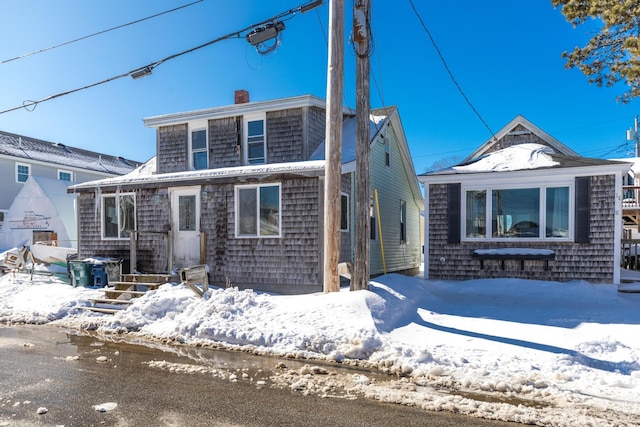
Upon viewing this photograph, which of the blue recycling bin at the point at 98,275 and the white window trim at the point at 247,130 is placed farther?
the white window trim at the point at 247,130

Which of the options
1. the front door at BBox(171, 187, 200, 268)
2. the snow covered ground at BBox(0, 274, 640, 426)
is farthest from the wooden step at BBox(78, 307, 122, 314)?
the front door at BBox(171, 187, 200, 268)

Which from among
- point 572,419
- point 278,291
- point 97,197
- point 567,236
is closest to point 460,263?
point 567,236

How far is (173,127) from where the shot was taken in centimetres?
1395

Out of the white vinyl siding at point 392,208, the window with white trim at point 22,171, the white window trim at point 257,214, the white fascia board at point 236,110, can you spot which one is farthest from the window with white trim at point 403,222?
the window with white trim at point 22,171

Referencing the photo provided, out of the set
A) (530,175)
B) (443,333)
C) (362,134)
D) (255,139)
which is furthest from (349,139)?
(443,333)

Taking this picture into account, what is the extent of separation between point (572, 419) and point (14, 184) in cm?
2846

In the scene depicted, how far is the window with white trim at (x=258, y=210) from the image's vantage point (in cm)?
1061

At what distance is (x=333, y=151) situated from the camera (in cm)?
750

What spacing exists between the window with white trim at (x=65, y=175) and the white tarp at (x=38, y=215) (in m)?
6.24

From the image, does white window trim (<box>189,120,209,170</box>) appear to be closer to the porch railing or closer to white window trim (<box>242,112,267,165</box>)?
white window trim (<box>242,112,267,165</box>)

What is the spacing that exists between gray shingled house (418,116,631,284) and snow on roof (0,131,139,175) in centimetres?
2438

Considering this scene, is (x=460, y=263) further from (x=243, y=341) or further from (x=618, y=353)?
(x=243, y=341)

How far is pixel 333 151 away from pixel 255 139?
19.6 feet

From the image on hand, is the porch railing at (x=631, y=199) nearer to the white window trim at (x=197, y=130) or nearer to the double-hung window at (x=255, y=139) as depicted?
the double-hung window at (x=255, y=139)
